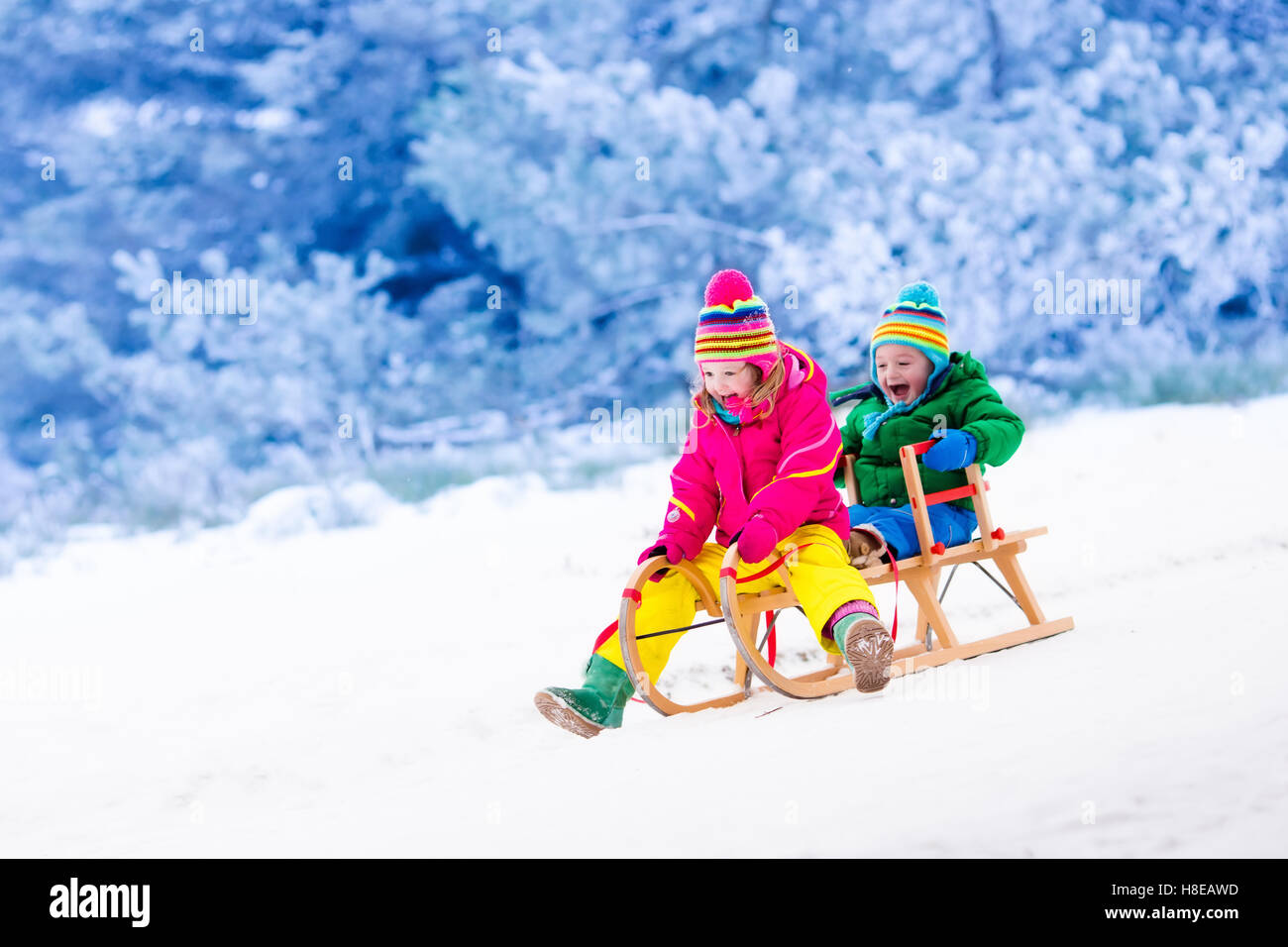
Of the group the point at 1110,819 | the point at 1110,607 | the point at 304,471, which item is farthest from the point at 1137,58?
the point at 1110,819

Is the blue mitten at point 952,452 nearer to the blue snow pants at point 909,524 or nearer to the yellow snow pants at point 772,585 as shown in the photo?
the blue snow pants at point 909,524

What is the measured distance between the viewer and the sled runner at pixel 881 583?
8.09 feet

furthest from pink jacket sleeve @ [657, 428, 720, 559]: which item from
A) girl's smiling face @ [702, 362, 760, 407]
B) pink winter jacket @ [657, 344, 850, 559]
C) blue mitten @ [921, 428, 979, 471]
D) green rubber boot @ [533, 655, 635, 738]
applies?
blue mitten @ [921, 428, 979, 471]

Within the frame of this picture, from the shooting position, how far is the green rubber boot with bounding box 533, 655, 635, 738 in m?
2.41

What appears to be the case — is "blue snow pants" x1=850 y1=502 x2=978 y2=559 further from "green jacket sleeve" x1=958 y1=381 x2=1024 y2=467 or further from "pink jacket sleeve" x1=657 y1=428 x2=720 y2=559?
"pink jacket sleeve" x1=657 y1=428 x2=720 y2=559

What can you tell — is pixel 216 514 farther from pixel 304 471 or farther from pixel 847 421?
pixel 847 421

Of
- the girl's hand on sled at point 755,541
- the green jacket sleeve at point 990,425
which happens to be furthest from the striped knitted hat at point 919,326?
the girl's hand on sled at point 755,541

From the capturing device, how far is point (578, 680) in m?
3.58

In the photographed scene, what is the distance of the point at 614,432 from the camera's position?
22.4ft

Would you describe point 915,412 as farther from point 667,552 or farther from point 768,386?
point 667,552

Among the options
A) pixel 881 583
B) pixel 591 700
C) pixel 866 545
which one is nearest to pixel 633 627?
pixel 591 700

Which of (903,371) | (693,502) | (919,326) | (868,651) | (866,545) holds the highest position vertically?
(919,326)

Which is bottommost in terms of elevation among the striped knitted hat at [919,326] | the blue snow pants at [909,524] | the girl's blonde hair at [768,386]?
the blue snow pants at [909,524]

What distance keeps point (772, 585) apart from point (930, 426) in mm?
756
